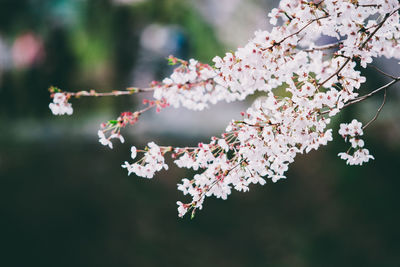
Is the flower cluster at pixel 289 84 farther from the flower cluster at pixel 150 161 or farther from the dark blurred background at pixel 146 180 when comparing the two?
the dark blurred background at pixel 146 180

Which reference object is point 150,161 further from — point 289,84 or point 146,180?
point 146,180

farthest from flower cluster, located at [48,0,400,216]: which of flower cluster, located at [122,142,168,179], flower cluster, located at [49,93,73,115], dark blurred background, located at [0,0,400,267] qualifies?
dark blurred background, located at [0,0,400,267]

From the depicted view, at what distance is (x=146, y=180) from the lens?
6.12 metres

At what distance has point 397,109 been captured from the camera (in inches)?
265

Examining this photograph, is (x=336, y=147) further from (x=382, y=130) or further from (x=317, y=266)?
(x=317, y=266)

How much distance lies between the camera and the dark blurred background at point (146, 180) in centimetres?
494

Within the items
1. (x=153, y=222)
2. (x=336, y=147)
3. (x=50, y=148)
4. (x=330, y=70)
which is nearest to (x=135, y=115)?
(x=330, y=70)

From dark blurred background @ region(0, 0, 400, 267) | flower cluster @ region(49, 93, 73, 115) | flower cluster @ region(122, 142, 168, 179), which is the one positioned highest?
dark blurred background @ region(0, 0, 400, 267)

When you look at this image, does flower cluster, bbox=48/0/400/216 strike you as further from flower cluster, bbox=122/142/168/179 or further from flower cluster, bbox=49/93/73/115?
flower cluster, bbox=49/93/73/115

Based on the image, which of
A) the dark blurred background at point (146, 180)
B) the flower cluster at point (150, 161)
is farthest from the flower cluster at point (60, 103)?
the dark blurred background at point (146, 180)

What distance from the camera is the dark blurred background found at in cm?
494

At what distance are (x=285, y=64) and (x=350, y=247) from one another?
3830 mm

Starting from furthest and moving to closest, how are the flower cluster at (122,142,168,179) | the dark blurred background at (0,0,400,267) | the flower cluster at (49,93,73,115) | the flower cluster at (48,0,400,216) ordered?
1. the dark blurred background at (0,0,400,267)
2. the flower cluster at (49,93,73,115)
3. the flower cluster at (122,142,168,179)
4. the flower cluster at (48,0,400,216)

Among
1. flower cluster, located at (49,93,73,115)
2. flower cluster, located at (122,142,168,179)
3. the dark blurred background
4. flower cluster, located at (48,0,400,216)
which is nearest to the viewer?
flower cluster, located at (48,0,400,216)
